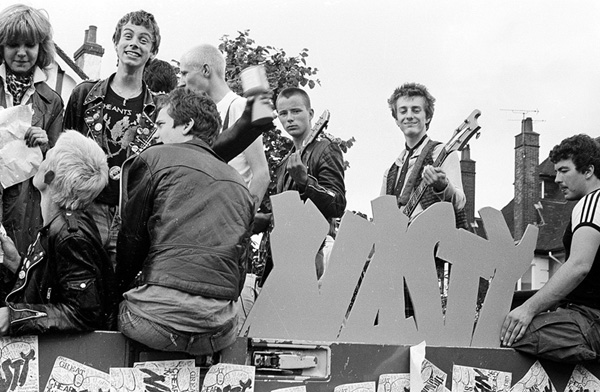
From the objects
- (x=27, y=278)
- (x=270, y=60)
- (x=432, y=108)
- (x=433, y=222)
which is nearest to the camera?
(x=27, y=278)

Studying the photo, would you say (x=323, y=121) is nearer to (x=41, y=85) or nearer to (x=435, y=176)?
(x=435, y=176)

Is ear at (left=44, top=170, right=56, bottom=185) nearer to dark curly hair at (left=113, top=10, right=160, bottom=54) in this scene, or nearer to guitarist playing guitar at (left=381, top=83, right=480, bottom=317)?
dark curly hair at (left=113, top=10, right=160, bottom=54)

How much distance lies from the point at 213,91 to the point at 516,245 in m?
1.85

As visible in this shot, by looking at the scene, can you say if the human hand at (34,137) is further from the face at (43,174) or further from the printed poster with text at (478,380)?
the printed poster with text at (478,380)

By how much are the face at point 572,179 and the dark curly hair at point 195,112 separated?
2164mm

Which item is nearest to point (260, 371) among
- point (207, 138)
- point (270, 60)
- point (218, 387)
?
point (218, 387)

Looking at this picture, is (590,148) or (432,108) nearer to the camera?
(590,148)

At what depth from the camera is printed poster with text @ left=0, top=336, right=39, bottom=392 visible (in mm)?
3479

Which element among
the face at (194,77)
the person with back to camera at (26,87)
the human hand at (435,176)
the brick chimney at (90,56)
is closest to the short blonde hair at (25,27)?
the person with back to camera at (26,87)

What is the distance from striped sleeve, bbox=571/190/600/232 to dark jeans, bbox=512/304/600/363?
465mm

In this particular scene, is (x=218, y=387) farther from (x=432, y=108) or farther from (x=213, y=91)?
(x=432, y=108)

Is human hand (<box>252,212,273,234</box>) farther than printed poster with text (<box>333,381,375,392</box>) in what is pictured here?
Yes

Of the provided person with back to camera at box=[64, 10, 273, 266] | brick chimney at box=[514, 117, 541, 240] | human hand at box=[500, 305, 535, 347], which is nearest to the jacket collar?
person with back to camera at box=[64, 10, 273, 266]

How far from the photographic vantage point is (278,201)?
4211 millimetres
